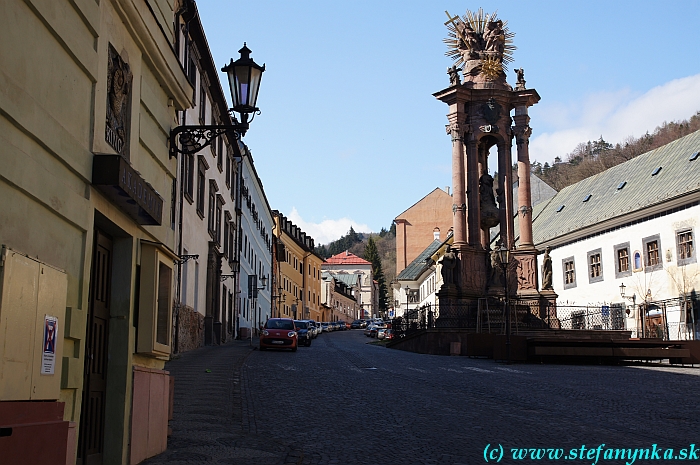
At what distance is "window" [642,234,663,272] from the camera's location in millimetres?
40622

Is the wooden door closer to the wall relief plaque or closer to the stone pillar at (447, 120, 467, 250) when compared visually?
the wall relief plaque

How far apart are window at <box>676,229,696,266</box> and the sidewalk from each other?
89.0 feet

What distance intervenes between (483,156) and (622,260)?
13.1 m

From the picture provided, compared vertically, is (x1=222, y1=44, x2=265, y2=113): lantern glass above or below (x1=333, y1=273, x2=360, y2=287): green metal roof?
below

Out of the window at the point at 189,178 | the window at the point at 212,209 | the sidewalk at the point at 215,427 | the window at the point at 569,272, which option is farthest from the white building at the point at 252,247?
the sidewalk at the point at 215,427

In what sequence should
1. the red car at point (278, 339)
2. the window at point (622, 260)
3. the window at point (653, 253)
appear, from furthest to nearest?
the window at point (622, 260), the window at point (653, 253), the red car at point (278, 339)

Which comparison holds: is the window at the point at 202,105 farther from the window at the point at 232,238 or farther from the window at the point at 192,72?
the window at the point at 232,238

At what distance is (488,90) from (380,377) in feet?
64.8

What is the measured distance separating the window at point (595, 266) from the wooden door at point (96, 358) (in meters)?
42.7

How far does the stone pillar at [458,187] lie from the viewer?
3388cm

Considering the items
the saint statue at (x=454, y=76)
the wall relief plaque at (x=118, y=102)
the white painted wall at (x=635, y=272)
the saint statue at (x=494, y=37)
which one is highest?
the saint statue at (x=494, y=37)

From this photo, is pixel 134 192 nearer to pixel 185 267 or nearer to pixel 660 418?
pixel 660 418

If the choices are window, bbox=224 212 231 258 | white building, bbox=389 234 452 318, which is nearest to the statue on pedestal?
window, bbox=224 212 231 258

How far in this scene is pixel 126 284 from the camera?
796 centimetres
